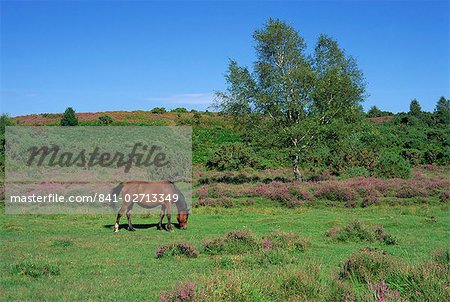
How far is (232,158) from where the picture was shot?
56.3m

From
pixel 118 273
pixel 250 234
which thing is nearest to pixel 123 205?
pixel 250 234

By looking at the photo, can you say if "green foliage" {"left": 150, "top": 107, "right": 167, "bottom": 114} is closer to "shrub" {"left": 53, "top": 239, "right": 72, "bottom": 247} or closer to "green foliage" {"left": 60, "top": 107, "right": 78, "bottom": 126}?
"green foliage" {"left": 60, "top": 107, "right": 78, "bottom": 126}

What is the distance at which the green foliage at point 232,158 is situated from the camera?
5581 centimetres

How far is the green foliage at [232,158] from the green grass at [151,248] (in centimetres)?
2624

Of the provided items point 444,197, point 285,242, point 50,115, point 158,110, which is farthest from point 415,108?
point 285,242

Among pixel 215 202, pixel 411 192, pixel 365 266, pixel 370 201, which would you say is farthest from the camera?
pixel 411 192

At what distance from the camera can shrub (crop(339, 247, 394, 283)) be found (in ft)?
33.9

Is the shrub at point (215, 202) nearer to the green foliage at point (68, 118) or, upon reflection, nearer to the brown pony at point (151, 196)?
the brown pony at point (151, 196)

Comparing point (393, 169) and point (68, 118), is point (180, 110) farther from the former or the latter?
point (393, 169)

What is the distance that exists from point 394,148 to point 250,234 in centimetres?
5538

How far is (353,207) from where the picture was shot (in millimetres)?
29719

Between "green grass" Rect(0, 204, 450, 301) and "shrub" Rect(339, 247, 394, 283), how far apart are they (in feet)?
1.57

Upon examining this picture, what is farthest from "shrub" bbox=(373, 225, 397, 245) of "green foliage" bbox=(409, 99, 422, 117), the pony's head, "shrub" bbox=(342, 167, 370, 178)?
"green foliage" bbox=(409, 99, 422, 117)

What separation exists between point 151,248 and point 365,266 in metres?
7.54
